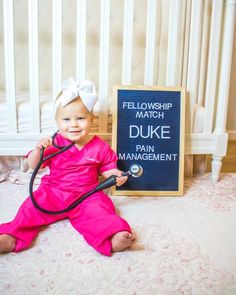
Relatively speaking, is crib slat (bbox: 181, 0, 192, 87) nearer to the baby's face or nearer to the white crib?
the white crib

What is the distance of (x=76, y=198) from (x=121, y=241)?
0.30 meters

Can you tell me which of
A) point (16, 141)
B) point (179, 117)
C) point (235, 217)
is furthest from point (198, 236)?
point (16, 141)

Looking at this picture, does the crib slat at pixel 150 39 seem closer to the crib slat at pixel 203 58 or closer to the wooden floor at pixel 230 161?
the crib slat at pixel 203 58

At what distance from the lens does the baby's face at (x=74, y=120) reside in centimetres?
129

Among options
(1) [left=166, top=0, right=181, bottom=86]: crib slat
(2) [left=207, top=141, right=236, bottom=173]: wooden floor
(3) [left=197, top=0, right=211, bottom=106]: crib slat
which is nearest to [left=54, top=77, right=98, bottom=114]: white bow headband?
(1) [left=166, top=0, right=181, bottom=86]: crib slat

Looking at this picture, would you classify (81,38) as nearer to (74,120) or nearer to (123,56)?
(123,56)

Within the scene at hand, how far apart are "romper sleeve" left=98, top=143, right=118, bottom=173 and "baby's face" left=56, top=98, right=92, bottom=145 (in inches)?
4.5

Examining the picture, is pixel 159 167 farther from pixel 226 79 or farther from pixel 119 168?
pixel 226 79

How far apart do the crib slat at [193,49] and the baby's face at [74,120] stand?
510 mm

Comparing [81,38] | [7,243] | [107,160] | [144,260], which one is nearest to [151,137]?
[107,160]

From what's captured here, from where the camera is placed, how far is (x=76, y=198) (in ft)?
4.28

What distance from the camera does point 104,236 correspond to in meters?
1.09

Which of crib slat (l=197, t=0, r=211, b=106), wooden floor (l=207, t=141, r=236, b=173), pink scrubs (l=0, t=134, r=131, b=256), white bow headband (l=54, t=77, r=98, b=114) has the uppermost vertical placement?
crib slat (l=197, t=0, r=211, b=106)

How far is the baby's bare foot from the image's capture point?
106cm
